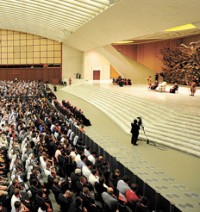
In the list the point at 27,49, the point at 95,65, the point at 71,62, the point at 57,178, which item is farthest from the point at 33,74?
the point at 57,178

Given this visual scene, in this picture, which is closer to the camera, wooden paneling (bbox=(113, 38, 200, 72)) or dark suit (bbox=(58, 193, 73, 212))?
dark suit (bbox=(58, 193, 73, 212))

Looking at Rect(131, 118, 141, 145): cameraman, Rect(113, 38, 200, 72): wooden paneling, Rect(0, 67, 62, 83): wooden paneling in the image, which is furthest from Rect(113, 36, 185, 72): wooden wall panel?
Rect(131, 118, 141, 145): cameraman

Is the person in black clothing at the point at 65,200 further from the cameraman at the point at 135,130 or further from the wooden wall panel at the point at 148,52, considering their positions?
the wooden wall panel at the point at 148,52

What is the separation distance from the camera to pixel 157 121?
40.8 ft

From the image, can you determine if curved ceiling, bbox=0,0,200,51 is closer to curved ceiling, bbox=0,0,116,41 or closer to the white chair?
curved ceiling, bbox=0,0,116,41

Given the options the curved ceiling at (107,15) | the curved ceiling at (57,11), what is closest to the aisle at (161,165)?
the curved ceiling at (107,15)

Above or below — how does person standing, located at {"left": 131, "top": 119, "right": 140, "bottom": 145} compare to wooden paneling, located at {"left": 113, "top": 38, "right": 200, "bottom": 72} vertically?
below

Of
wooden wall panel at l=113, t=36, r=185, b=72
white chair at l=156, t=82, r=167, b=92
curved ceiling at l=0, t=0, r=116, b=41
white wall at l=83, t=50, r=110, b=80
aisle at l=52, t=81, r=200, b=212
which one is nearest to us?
aisle at l=52, t=81, r=200, b=212

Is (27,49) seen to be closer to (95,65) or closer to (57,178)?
(95,65)

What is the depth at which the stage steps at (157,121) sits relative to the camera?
10292mm

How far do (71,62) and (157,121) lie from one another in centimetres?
2612

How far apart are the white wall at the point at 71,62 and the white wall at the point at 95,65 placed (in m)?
1.54

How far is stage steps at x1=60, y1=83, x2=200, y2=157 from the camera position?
1029 cm

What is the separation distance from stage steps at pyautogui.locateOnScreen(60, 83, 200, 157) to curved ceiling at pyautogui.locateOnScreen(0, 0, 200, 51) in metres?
4.07
